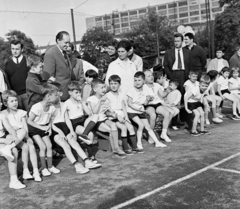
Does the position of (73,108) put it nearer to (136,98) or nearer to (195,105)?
(136,98)

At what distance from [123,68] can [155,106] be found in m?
0.91

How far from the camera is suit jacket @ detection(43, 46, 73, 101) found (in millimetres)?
5324

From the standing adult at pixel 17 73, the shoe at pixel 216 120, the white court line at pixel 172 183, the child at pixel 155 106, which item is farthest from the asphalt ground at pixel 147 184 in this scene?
the shoe at pixel 216 120

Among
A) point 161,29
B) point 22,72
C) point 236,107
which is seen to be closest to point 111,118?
point 22,72

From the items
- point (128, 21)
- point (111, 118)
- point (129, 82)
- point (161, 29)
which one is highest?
point (128, 21)

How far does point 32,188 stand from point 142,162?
5.20 ft

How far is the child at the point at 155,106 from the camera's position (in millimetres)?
5975

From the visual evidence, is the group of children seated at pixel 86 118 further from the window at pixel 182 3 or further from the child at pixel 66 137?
the window at pixel 182 3

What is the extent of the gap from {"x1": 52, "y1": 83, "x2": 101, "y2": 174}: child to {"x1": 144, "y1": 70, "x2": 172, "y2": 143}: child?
1.73 meters

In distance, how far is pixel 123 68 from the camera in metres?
6.12

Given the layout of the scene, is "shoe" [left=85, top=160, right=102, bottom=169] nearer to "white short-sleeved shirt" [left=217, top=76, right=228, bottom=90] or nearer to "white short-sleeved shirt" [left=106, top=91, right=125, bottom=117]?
"white short-sleeved shirt" [left=106, top=91, right=125, bottom=117]

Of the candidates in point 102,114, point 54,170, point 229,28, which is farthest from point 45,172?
point 229,28

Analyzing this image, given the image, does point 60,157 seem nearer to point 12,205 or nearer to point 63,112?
point 63,112

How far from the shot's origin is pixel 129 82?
6160mm
